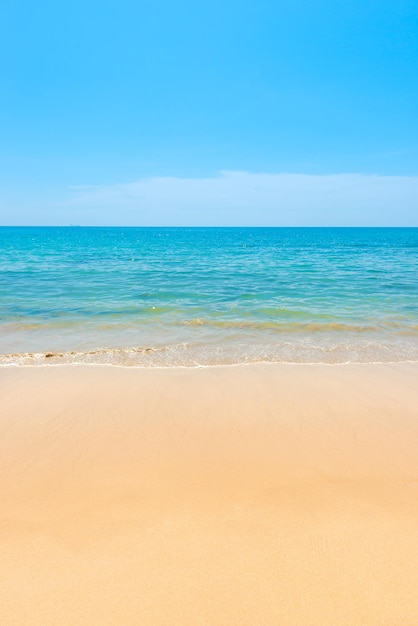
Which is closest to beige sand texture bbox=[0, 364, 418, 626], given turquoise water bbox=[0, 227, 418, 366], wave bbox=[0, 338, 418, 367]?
wave bbox=[0, 338, 418, 367]

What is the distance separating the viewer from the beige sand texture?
2.56 m

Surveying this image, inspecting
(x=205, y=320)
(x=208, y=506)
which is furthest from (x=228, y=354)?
(x=208, y=506)

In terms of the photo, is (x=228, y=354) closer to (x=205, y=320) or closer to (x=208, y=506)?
(x=205, y=320)

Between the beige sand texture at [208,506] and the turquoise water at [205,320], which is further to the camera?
the turquoise water at [205,320]

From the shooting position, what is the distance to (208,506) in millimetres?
3461

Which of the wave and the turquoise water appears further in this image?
the turquoise water

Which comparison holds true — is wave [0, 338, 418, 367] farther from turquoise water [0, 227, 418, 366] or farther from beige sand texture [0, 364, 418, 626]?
beige sand texture [0, 364, 418, 626]

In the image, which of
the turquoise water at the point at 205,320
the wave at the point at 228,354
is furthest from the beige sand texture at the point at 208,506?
the turquoise water at the point at 205,320

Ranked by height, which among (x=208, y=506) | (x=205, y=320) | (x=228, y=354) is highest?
(x=205, y=320)

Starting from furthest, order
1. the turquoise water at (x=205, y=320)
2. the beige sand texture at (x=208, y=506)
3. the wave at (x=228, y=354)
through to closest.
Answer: the turquoise water at (x=205, y=320) < the wave at (x=228, y=354) < the beige sand texture at (x=208, y=506)

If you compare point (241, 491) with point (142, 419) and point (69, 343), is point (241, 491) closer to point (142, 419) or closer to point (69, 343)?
point (142, 419)

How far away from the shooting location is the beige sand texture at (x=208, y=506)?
256 centimetres

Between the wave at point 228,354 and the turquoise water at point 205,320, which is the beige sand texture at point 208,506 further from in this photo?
the turquoise water at point 205,320

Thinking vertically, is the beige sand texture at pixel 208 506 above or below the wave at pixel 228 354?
below
